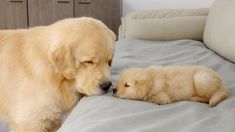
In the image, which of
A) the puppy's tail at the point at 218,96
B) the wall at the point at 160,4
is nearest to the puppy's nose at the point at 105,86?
the puppy's tail at the point at 218,96

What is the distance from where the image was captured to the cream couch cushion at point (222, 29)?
180cm

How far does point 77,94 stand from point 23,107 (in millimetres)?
200

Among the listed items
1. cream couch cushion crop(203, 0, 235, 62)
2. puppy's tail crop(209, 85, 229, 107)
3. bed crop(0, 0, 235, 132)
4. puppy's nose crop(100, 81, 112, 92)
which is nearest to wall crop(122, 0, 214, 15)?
bed crop(0, 0, 235, 132)

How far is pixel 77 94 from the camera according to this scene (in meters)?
1.26

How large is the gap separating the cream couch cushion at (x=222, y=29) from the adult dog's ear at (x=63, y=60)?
3.15 ft

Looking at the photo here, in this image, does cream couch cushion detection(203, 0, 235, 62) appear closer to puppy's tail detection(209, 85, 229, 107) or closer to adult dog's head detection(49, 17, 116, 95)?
puppy's tail detection(209, 85, 229, 107)

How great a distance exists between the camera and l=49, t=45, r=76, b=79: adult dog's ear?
3.73ft

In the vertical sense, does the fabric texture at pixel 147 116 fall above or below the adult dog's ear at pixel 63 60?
below

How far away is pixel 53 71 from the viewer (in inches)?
46.7

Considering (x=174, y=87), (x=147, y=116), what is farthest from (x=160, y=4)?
(x=147, y=116)

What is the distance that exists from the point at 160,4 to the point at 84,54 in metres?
2.44

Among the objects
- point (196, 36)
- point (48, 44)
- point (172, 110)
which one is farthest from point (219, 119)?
point (196, 36)

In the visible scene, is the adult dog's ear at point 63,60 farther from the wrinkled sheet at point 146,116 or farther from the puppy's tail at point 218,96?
the puppy's tail at point 218,96

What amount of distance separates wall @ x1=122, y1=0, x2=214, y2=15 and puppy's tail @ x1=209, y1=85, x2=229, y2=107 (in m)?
2.22
